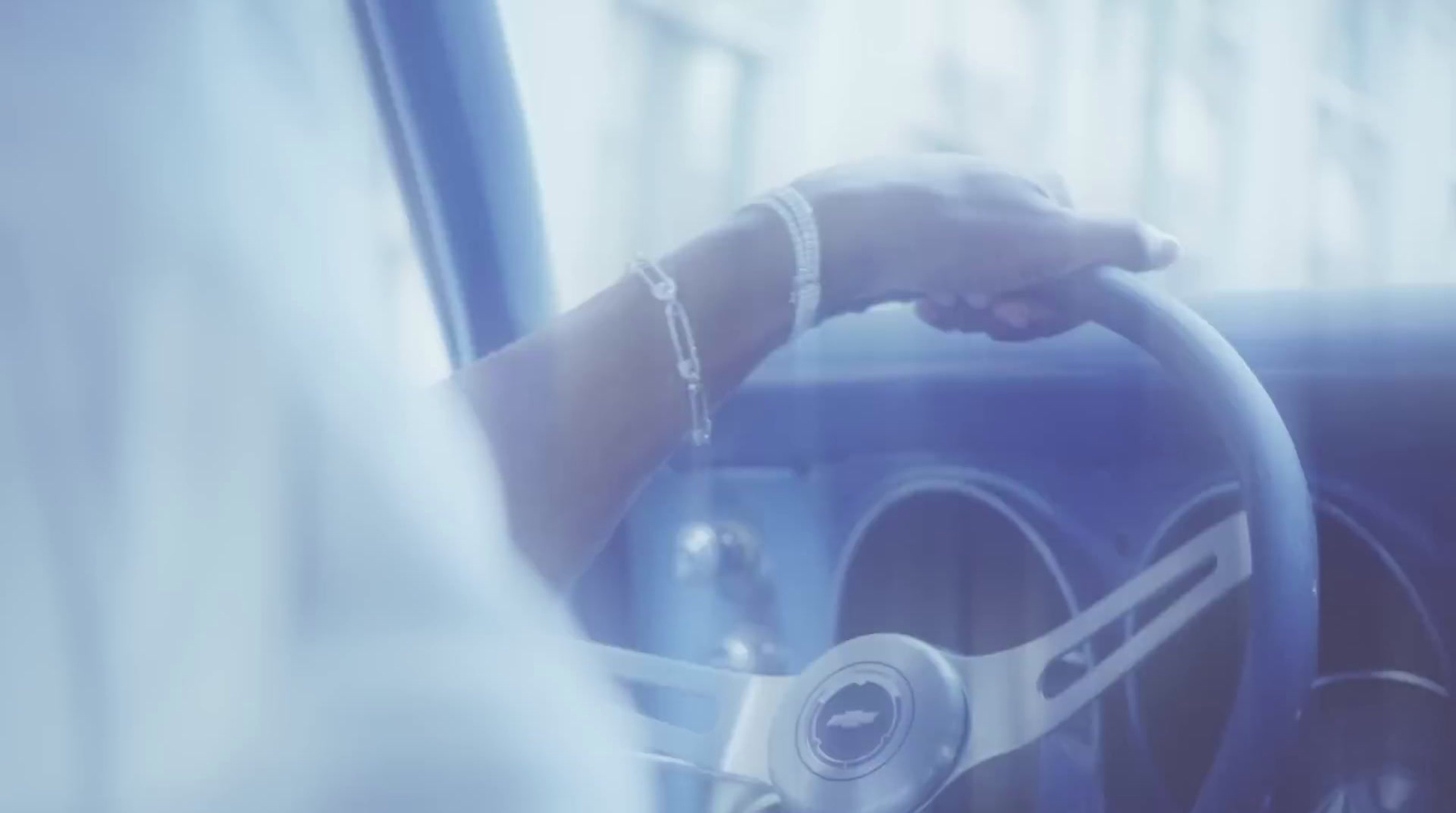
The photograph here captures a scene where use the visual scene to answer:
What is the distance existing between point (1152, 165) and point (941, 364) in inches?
6.6

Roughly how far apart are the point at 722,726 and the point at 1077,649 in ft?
0.58

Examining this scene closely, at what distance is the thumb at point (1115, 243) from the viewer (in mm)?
609

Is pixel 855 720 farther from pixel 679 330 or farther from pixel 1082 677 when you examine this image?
pixel 679 330

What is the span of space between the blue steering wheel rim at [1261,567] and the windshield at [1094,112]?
103mm

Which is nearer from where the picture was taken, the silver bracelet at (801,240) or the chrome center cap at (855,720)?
the chrome center cap at (855,720)

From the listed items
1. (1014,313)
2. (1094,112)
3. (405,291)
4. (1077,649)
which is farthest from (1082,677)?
(405,291)

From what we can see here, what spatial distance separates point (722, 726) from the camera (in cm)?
67

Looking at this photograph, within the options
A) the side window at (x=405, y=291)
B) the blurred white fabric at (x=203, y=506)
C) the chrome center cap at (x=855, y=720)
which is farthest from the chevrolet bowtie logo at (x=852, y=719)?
the side window at (x=405, y=291)

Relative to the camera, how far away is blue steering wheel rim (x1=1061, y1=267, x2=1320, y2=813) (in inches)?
19.1

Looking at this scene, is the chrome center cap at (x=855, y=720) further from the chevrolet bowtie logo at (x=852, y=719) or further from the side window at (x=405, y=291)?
the side window at (x=405, y=291)

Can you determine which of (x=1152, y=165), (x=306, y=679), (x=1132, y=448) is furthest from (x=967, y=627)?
(x=306, y=679)

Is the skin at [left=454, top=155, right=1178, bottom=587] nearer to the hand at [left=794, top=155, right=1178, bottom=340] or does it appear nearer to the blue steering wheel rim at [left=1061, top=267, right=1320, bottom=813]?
the hand at [left=794, top=155, right=1178, bottom=340]

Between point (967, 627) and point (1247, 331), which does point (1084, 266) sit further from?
point (967, 627)

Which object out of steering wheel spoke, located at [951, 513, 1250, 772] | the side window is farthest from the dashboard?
the side window
